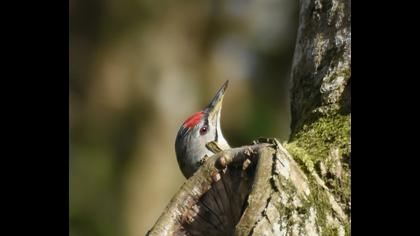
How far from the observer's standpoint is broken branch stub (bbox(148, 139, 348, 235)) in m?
3.43

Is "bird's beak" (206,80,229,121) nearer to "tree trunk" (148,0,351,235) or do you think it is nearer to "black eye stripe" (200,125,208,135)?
"black eye stripe" (200,125,208,135)

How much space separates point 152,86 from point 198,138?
5335mm

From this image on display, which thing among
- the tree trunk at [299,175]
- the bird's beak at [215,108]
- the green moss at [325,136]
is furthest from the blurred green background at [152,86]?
the green moss at [325,136]

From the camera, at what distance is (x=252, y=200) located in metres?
3.46

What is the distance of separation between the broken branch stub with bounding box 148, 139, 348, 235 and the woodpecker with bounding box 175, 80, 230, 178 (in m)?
1.72

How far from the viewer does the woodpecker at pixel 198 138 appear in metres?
5.63

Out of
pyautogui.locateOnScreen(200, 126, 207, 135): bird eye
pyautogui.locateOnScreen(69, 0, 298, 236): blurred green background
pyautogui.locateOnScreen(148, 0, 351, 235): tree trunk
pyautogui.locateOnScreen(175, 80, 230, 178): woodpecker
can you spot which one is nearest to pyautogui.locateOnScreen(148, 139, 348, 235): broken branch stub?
pyautogui.locateOnScreen(148, 0, 351, 235): tree trunk

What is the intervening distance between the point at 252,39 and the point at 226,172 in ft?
24.6

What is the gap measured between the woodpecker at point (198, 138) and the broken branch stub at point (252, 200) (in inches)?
67.6
